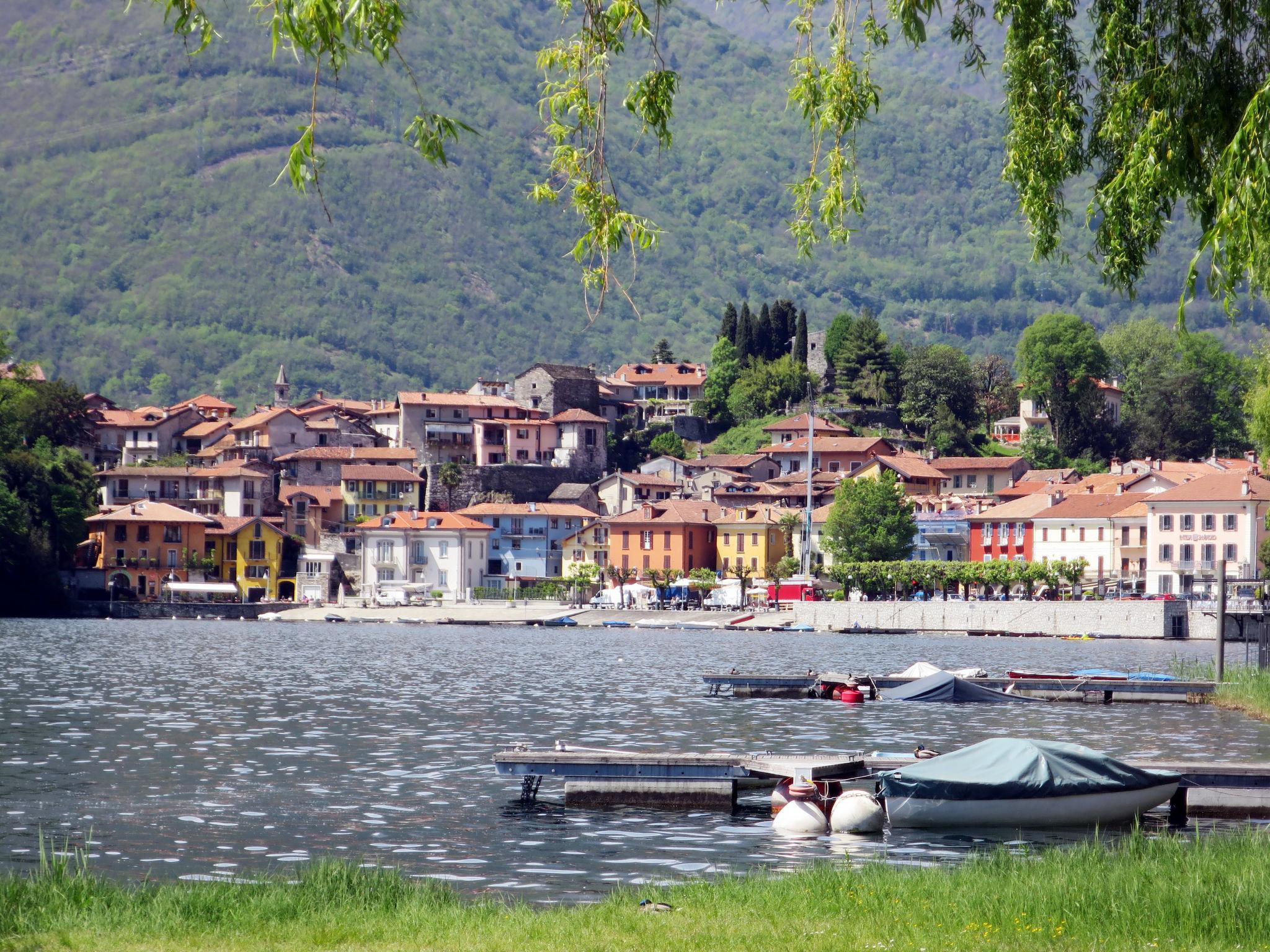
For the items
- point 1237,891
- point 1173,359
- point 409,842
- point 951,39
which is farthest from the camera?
point 1173,359

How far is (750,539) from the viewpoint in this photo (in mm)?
131375

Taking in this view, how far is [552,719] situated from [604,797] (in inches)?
688

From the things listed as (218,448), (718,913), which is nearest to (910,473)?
(218,448)

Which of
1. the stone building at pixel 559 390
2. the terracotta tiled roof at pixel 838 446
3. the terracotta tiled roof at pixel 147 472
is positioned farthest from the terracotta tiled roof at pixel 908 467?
the terracotta tiled roof at pixel 147 472

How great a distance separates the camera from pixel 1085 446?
536 ft

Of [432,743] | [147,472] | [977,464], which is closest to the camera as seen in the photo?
[432,743]

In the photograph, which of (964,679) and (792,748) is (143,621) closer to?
(964,679)

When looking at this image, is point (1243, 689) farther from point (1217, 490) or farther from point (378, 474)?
point (378, 474)

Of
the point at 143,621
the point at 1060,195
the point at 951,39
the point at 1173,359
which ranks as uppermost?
the point at 1173,359

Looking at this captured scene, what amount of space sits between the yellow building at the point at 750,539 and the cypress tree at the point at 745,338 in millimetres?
42183

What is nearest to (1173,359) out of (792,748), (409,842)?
(792,748)

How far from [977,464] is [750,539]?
26380 mm

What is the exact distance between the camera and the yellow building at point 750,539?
131 meters

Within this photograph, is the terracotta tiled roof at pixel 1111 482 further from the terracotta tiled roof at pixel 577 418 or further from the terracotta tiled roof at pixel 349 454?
the terracotta tiled roof at pixel 349 454
